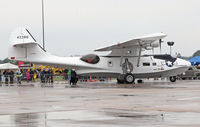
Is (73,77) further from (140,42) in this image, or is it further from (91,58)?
(140,42)

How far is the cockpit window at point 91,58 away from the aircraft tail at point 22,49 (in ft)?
11.3

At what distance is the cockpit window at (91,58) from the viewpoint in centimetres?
3712

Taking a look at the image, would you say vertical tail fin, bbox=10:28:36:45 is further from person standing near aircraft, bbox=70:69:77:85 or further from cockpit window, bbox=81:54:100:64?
cockpit window, bbox=81:54:100:64

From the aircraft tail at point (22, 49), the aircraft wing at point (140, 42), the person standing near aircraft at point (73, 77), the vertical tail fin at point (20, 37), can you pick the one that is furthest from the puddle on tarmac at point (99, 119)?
the vertical tail fin at point (20, 37)

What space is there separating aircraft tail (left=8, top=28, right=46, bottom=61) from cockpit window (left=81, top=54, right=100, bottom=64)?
3453mm

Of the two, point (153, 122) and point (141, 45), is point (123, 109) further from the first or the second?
point (141, 45)

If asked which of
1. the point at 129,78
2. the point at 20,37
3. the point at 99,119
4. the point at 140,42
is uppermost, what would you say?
the point at 20,37

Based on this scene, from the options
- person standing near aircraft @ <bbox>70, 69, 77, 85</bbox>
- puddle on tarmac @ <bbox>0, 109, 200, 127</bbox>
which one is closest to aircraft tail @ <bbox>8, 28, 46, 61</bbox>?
person standing near aircraft @ <bbox>70, 69, 77, 85</bbox>

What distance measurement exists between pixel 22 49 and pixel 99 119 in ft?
85.4

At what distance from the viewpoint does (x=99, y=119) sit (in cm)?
1187

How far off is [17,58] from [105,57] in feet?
23.6

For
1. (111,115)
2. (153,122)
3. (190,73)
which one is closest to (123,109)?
(111,115)

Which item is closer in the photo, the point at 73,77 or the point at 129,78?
the point at 73,77

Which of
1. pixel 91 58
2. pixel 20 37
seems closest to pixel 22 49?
pixel 20 37
